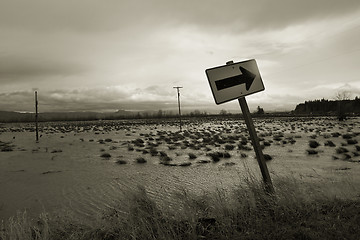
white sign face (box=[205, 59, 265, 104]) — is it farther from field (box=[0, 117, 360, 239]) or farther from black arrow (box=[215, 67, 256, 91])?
field (box=[0, 117, 360, 239])

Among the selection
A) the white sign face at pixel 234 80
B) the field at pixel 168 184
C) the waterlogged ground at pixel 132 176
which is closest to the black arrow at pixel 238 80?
the white sign face at pixel 234 80

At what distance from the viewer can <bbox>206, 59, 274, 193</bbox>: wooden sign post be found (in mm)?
3959

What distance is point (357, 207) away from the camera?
3.98 metres

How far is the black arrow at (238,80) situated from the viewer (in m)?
4.00

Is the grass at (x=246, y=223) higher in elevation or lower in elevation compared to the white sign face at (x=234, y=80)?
lower

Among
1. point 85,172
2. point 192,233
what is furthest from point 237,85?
point 85,172

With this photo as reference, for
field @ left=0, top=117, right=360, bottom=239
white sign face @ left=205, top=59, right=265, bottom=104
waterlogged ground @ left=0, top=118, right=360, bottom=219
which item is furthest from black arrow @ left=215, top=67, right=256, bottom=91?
waterlogged ground @ left=0, top=118, right=360, bottom=219

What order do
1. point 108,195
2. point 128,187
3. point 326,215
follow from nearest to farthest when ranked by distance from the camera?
point 326,215 < point 108,195 < point 128,187

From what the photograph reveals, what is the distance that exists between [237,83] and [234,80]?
0.07 metres

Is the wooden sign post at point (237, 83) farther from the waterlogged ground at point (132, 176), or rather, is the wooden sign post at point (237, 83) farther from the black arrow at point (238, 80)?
the waterlogged ground at point (132, 176)

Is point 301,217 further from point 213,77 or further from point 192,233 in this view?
point 213,77

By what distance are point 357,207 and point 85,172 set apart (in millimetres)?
9315

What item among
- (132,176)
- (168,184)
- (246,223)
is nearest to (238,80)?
(246,223)

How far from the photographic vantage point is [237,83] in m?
4.11
